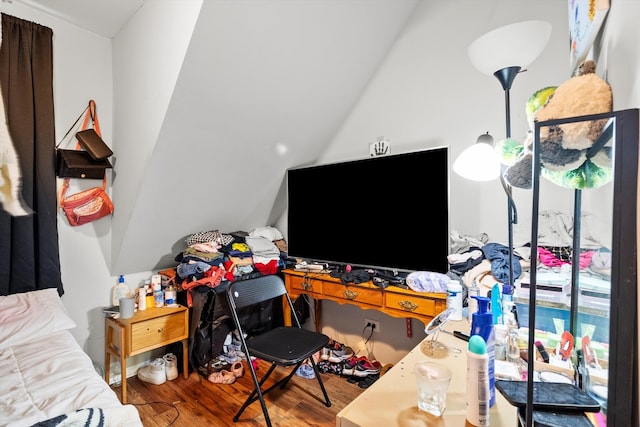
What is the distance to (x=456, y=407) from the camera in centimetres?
80

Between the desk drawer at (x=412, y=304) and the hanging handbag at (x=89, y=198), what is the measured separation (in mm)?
2012

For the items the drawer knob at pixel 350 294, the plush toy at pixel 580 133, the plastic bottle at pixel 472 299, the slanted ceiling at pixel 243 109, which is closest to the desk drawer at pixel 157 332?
the slanted ceiling at pixel 243 109

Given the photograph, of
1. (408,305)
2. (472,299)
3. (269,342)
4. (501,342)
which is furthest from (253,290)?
(501,342)

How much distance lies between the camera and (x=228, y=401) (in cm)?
202

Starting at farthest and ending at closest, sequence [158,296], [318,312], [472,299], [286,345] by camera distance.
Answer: [318,312]
[158,296]
[286,345]
[472,299]

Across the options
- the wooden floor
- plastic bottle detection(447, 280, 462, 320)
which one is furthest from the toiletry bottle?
the wooden floor

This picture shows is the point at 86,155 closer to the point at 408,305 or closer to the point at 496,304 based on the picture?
the point at 408,305

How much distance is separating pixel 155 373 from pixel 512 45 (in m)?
2.74

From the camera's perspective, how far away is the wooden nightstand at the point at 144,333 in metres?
2.04

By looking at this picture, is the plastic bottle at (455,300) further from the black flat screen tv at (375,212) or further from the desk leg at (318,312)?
the desk leg at (318,312)

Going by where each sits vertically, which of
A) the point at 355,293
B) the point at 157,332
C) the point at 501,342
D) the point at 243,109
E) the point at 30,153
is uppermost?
the point at 243,109

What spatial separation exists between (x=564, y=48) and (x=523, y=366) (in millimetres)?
1691

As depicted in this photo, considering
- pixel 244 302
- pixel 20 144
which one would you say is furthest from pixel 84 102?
pixel 244 302

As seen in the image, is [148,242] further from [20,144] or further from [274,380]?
[274,380]
